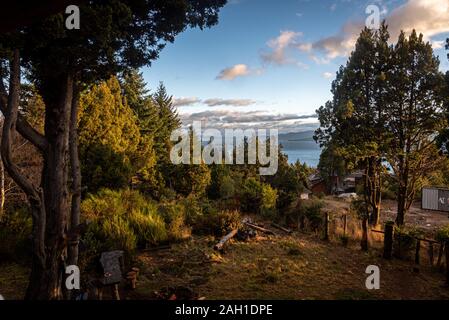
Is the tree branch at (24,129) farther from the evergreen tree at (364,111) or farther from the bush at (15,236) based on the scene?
the evergreen tree at (364,111)

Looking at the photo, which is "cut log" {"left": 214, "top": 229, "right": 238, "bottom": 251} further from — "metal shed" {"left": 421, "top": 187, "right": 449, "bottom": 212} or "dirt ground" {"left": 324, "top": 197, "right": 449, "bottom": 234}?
"metal shed" {"left": 421, "top": 187, "right": 449, "bottom": 212}

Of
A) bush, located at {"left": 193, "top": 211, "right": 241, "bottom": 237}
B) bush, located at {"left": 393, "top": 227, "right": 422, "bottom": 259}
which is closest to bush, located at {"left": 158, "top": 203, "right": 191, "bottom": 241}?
bush, located at {"left": 193, "top": 211, "right": 241, "bottom": 237}

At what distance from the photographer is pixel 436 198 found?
18922 millimetres

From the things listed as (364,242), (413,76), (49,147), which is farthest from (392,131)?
(49,147)

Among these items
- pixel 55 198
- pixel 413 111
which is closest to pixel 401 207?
pixel 413 111

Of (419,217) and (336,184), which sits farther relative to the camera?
(336,184)

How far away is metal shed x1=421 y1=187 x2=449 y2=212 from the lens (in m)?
17.9

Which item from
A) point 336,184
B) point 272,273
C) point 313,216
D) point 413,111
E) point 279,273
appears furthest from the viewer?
point 336,184

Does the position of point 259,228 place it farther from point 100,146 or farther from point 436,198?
point 436,198

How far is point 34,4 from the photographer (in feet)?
4.58

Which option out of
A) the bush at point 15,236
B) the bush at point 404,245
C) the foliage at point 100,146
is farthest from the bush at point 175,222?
the bush at point 404,245

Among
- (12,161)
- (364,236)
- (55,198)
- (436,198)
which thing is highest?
(12,161)

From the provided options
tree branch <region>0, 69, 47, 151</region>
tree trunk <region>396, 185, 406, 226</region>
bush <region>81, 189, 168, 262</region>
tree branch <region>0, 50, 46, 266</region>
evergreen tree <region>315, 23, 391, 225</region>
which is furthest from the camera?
tree trunk <region>396, 185, 406, 226</region>

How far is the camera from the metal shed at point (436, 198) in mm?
17886
